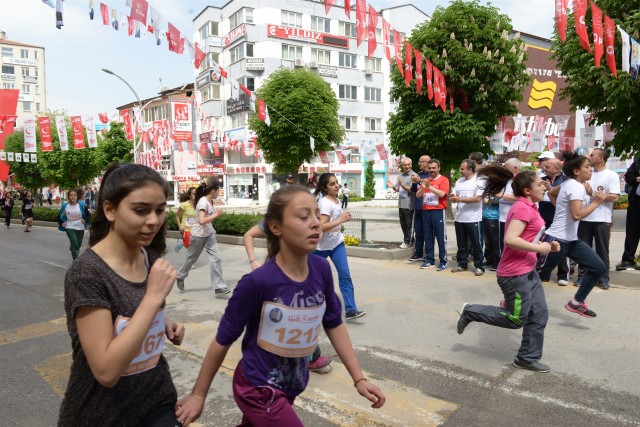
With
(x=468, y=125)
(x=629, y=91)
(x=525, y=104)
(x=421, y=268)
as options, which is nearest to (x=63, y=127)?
(x=468, y=125)

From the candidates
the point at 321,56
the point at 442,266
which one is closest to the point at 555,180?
the point at 442,266

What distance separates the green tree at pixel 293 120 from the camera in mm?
30984

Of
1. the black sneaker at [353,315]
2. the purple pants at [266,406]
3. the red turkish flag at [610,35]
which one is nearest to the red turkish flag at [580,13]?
the red turkish flag at [610,35]

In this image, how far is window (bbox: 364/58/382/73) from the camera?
48844mm

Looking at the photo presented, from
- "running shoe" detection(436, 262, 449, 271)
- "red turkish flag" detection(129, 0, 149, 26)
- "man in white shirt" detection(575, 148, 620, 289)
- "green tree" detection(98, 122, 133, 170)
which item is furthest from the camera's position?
"green tree" detection(98, 122, 133, 170)

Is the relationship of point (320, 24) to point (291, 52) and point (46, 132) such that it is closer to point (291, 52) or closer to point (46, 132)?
point (291, 52)

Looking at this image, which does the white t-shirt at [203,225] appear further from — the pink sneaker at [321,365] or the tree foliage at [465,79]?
the tree foliage at [465,79]

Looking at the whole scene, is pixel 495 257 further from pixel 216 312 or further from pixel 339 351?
pixel 339 351

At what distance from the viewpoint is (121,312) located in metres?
1.67

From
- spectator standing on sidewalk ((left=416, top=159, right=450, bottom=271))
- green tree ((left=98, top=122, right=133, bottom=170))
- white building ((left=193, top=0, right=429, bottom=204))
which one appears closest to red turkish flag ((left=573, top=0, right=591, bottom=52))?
spectator standing on sidewalk ((left=416, top=159, right=450, bottom=271))

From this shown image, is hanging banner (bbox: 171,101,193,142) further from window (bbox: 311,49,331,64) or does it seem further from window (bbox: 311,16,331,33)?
window (bbox: 311,16,331,33)

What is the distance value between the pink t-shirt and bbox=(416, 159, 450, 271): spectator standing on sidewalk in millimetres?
4403

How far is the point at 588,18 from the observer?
1505cm

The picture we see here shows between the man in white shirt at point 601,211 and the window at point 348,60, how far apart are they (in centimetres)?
4292
